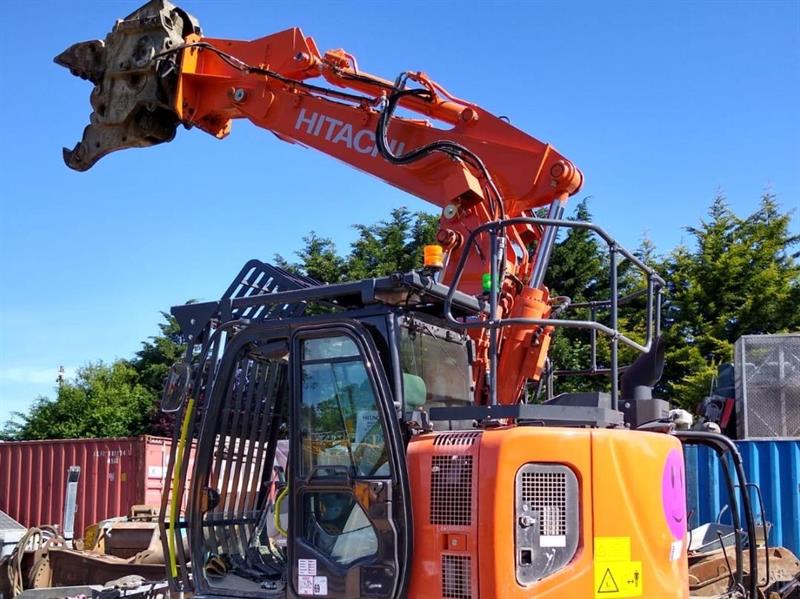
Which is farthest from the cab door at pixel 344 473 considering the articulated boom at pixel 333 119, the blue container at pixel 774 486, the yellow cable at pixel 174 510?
the blue container at pixel 774 486

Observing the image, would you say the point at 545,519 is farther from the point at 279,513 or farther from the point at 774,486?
the point at 774,486

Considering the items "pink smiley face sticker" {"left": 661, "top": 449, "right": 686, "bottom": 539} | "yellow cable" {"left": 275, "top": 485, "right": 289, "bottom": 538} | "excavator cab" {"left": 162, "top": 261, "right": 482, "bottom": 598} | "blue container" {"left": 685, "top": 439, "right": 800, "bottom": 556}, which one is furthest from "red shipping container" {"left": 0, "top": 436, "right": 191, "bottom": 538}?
"pink smiley face sticker" {"left": 661, "top": 449, "right": 686, "bottom": 539}

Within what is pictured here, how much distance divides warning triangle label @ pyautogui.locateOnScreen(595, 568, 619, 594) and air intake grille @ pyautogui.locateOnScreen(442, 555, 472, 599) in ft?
2.17

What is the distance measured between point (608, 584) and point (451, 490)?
91 centimetres

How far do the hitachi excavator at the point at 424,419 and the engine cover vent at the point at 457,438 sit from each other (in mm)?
19

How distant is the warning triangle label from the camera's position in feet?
14.9

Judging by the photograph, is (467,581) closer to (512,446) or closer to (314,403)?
(512,446)

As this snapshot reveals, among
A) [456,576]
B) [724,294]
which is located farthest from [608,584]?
Answer: [724,294]

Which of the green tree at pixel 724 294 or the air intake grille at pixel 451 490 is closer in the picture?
the air intake grille at pixel 451 490

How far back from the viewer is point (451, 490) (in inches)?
182

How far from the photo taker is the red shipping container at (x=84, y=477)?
754 inches

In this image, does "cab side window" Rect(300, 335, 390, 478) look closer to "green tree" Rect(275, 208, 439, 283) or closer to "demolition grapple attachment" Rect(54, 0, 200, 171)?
"demolition grapple attachment" Rect(54, 0, 200, 171)

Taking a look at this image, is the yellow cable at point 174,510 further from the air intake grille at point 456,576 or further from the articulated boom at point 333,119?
the articulated boom at point 333,119

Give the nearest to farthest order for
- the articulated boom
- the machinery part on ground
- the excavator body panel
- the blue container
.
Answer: the excavator body panel < the articulated boom < the machinery part on ground < the blue container
